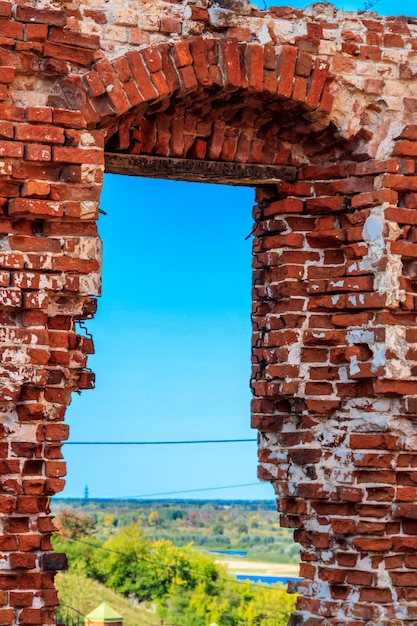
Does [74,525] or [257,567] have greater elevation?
[74,525]

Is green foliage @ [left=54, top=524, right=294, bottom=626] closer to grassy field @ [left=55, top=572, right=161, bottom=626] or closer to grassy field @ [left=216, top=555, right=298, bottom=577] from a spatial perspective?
grassy field @ [left=55, top=572, right=161, bottom=626]

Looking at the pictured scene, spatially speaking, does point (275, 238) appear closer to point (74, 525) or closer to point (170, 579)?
point (170, 579)

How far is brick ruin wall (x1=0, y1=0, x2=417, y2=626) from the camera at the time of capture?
5.96 meters

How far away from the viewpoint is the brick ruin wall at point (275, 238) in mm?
5961

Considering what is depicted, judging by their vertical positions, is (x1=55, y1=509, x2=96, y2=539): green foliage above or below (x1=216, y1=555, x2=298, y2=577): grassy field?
above

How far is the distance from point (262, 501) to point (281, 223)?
3398 cm

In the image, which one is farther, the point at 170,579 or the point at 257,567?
the point at 257,567

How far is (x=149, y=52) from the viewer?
6176 mm

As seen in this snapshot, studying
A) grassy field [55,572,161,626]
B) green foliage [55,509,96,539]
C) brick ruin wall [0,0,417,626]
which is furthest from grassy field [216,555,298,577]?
brick ruin wall [0,0,417,626]

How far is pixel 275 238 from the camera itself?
273 inches

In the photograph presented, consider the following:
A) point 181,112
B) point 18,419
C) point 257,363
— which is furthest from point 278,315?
point 18,419

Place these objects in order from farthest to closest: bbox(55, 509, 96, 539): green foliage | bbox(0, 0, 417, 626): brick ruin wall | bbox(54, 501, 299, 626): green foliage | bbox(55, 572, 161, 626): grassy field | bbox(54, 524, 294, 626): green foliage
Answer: bbox(55, 509, 96, 539): green foliage < bbox(54, 524, 294, 626): green foliage < bbox(54, 501, 299, 626): green foliage < bbox(55, 572, 161, 626): grassy field < bbox(0, 0, 417, 626): brick ruin wall

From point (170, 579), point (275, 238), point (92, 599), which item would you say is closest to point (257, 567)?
point (170, 579)

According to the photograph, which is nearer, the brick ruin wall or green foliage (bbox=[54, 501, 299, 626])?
the brick ruin wall
